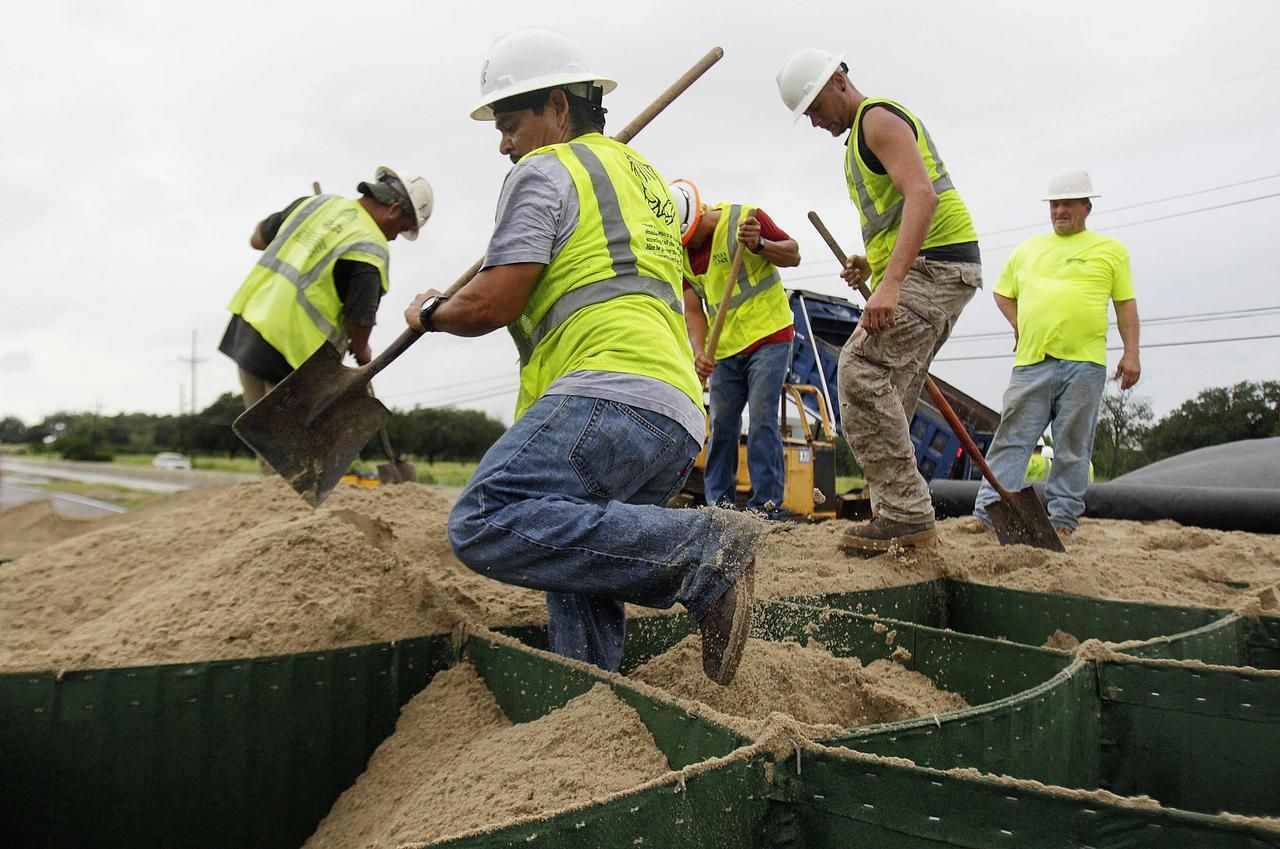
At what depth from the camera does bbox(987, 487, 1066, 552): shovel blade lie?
4.07 meters

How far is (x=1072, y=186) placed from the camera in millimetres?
5020

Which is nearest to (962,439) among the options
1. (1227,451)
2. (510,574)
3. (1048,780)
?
(1048,780)

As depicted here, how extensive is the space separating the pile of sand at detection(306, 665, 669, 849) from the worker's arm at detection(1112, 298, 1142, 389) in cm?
398

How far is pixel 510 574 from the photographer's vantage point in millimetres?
2102

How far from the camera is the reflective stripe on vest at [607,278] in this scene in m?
2.23

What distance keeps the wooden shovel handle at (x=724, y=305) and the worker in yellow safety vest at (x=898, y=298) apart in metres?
0.89

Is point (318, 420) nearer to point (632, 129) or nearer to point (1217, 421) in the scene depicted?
point (632, 129)

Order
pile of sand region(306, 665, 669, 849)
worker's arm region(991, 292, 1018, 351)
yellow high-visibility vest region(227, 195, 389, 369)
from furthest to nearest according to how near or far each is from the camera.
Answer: worker's arm region(991, 292, 1018, 351), yellow high-visibility vest region(227, 195, 389, 369), pile of sand region(306, 665, 669, 849)

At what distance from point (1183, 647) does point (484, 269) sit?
2050 mm

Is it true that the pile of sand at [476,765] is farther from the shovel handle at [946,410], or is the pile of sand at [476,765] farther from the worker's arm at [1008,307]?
the worker's arm at [1008,307]

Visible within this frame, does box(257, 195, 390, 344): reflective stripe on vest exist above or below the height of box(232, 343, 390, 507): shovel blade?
above

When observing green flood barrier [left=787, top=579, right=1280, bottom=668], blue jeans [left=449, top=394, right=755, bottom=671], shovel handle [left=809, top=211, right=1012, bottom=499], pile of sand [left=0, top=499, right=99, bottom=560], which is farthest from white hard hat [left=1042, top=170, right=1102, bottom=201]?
pile of sand [left=0, top=499, right=99, bottom=560]

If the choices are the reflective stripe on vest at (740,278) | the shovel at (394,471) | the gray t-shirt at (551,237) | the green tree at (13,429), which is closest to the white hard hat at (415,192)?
the shovel at (394,471)

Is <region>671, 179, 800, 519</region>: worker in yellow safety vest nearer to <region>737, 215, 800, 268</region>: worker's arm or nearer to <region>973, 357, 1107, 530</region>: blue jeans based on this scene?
<region>737, 215, 800, 268</region>: worker's arm
